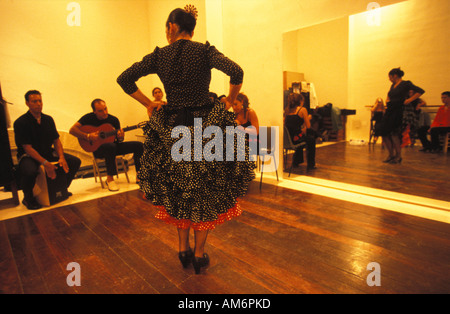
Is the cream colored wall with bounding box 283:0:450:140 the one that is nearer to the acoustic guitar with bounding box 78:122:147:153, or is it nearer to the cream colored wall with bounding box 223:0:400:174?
the cream colored wall with bounding box 223:0:400:174

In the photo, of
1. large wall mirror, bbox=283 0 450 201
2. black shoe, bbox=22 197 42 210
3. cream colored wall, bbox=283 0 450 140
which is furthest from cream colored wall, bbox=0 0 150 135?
cream colored wall, bbox=283 0 450 140

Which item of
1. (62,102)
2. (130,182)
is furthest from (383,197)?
(62,102)

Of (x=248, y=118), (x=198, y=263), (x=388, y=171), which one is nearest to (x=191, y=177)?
(x=198, y=263)

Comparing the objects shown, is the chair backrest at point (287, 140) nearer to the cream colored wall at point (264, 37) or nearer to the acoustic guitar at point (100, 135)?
the cream colored wall at point (264, 37)

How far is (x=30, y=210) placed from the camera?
10.3 feet

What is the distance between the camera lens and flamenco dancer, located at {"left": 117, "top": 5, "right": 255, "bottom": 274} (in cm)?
150

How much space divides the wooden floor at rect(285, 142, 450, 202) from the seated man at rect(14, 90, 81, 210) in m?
3.39

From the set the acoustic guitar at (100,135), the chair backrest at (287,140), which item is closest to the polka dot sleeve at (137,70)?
the acoustic guitar at (100,135)

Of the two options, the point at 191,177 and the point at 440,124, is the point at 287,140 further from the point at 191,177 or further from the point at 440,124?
the point at 440,124

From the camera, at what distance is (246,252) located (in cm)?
204

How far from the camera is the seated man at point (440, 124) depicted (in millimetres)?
5488

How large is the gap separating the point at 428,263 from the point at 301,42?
317 inches

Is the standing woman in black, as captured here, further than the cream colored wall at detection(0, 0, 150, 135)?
Yes

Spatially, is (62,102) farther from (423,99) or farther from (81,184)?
(423,99)
